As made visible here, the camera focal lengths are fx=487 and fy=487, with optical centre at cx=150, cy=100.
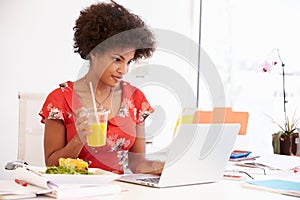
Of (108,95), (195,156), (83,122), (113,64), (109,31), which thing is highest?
A: (109,31)

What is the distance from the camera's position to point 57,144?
1938 millimetres

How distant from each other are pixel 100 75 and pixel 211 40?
284 cm

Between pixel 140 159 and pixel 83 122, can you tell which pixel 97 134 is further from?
pixel 140 159

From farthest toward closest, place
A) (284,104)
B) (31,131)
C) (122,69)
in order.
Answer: (284,104) → (31,131) → (122,69)

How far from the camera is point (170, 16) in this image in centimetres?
442

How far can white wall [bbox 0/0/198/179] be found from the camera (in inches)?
129

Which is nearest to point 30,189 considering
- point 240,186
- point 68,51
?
point 240,186

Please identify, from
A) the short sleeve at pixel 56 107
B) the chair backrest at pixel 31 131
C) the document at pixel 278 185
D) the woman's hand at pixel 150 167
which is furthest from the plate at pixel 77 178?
the chair backrest at pixel 31 131

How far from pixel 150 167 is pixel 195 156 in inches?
13.6

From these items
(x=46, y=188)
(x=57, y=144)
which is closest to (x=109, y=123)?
(x=57, y=144)

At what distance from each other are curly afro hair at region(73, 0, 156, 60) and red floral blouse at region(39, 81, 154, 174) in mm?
195

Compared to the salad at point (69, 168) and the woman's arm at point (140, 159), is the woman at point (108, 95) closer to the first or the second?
the woman's arm at point (140, 159)

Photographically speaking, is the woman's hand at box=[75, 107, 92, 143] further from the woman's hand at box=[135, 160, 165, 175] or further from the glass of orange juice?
the woman's hand at box=[135, 160, 165, 175]

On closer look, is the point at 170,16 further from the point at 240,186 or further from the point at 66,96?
the point at 240,186
